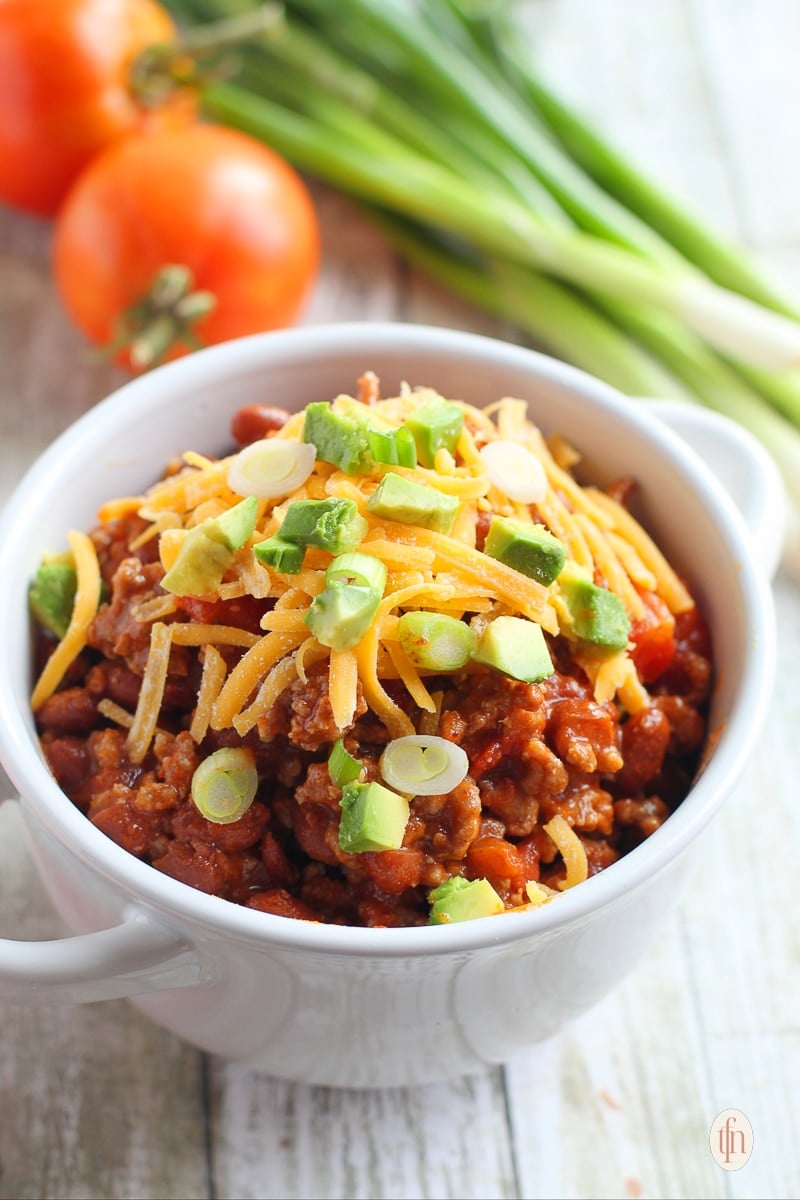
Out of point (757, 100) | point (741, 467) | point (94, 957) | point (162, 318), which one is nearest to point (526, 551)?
point (741, 467)

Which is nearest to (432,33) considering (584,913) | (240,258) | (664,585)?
(240,258)

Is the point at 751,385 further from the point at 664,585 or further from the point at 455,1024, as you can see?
the point at 455,1024

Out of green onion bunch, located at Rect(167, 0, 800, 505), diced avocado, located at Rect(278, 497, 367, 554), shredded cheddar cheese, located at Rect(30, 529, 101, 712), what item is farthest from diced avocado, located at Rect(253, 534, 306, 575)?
green onion bunch, located at Rect(167, 0, 800, 505)

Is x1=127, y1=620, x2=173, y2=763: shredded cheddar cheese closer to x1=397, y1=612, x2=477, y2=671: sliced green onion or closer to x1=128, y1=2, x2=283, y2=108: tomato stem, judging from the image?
x1=397, y1=612, x2=477, y2=671: sliced green onion

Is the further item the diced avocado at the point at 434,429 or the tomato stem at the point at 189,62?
the tomato stem at the point at 189,62

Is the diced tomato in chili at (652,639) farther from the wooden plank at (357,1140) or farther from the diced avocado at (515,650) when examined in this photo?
the wooden plank at (357,1140)

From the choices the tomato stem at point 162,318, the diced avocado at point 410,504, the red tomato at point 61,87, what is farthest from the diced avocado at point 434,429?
the red tomato at point 61,87
